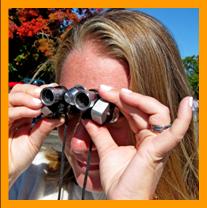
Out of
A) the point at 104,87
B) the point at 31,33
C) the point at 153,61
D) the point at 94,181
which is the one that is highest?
the point at 31,33

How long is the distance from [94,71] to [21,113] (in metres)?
0.35

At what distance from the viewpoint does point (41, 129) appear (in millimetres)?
1519

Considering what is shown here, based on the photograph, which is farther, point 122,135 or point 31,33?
point 31,33

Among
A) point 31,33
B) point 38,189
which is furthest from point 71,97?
point 31,33

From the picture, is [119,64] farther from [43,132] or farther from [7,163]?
[7,163]

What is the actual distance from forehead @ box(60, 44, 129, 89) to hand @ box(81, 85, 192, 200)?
0.39ft

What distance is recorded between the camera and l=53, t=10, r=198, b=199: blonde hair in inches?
60.8

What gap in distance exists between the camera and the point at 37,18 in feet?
22.4

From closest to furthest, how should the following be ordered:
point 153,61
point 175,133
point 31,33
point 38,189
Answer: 1. point 175,133
2. point 153,61
3. point 38,189
4. point 31,33

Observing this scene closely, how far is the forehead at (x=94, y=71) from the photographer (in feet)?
4.84

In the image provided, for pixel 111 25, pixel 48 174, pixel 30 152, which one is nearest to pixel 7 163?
pixel 30 152

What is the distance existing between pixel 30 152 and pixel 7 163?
107 millimetres

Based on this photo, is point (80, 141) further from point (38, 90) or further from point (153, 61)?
point (153, 61)

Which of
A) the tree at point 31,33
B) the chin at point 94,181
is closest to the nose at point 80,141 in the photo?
the chin at point 94,181
